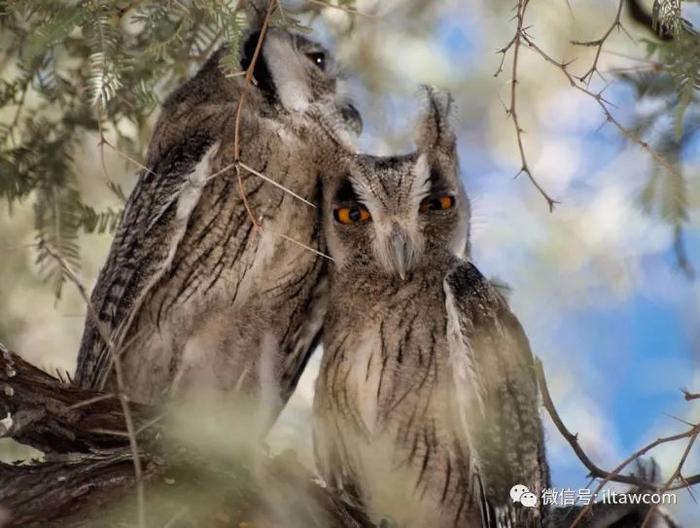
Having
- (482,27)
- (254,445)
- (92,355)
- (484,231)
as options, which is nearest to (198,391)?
(92,355)

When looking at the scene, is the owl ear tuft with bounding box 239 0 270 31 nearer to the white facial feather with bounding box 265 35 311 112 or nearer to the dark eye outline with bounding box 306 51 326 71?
the white facial feather with bounding box 265 35 311 112

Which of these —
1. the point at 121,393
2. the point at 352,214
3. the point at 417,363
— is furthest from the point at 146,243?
the point at 121,393

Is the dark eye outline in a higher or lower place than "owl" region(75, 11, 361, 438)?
higher

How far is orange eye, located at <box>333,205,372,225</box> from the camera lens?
10.6 feet

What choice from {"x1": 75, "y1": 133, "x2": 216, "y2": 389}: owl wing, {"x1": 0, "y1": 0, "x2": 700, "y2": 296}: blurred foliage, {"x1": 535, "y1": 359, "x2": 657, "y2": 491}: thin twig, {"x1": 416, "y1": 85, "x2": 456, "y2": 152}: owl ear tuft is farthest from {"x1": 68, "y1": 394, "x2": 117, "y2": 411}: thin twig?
{"x1": 416, "y1": 85, "x2": 456, "y2": 152}: owl ear tuft

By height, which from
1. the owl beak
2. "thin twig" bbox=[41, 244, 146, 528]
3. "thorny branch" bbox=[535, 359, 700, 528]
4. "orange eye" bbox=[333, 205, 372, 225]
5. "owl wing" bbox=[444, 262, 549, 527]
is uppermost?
"orange eye" bbox=[333, 205, 372, 225]

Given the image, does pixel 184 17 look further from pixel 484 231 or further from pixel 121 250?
pixel 484 231

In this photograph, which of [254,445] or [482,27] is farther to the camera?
[482,27]

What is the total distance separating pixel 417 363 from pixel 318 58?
3.36ft

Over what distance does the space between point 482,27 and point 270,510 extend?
2882 mm

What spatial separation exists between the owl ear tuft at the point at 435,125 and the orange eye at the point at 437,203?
19cm

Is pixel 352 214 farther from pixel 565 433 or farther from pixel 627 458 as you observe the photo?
pixel 627 458

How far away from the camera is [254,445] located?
9.19ft

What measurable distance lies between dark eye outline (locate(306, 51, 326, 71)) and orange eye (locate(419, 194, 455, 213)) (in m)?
0.59
